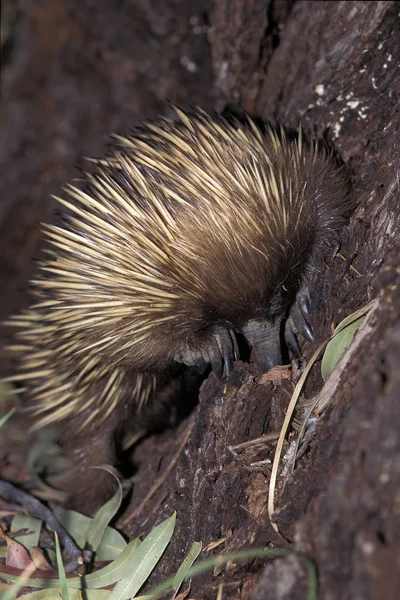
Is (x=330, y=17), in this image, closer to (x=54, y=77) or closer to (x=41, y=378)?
(x=41, y=378)

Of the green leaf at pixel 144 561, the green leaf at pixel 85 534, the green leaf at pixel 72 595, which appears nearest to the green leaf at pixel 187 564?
the green leaf at pixel 144 561

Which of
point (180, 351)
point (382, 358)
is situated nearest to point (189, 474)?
point (180, 351)

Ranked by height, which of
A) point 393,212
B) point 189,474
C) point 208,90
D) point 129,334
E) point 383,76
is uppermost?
point 208,90

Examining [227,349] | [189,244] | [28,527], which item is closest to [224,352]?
[227,349]

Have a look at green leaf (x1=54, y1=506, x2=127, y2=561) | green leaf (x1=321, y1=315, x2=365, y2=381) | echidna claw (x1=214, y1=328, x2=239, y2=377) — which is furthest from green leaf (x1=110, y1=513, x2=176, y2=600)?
green leaf (x1=321, y1=315, x2=365, y2=381)

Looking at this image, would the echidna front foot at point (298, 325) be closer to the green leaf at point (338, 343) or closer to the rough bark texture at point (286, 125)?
the rough bark texture at point (286, 125)

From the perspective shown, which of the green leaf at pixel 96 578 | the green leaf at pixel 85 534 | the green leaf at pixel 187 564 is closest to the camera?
the green leaf at pixel 187 564
